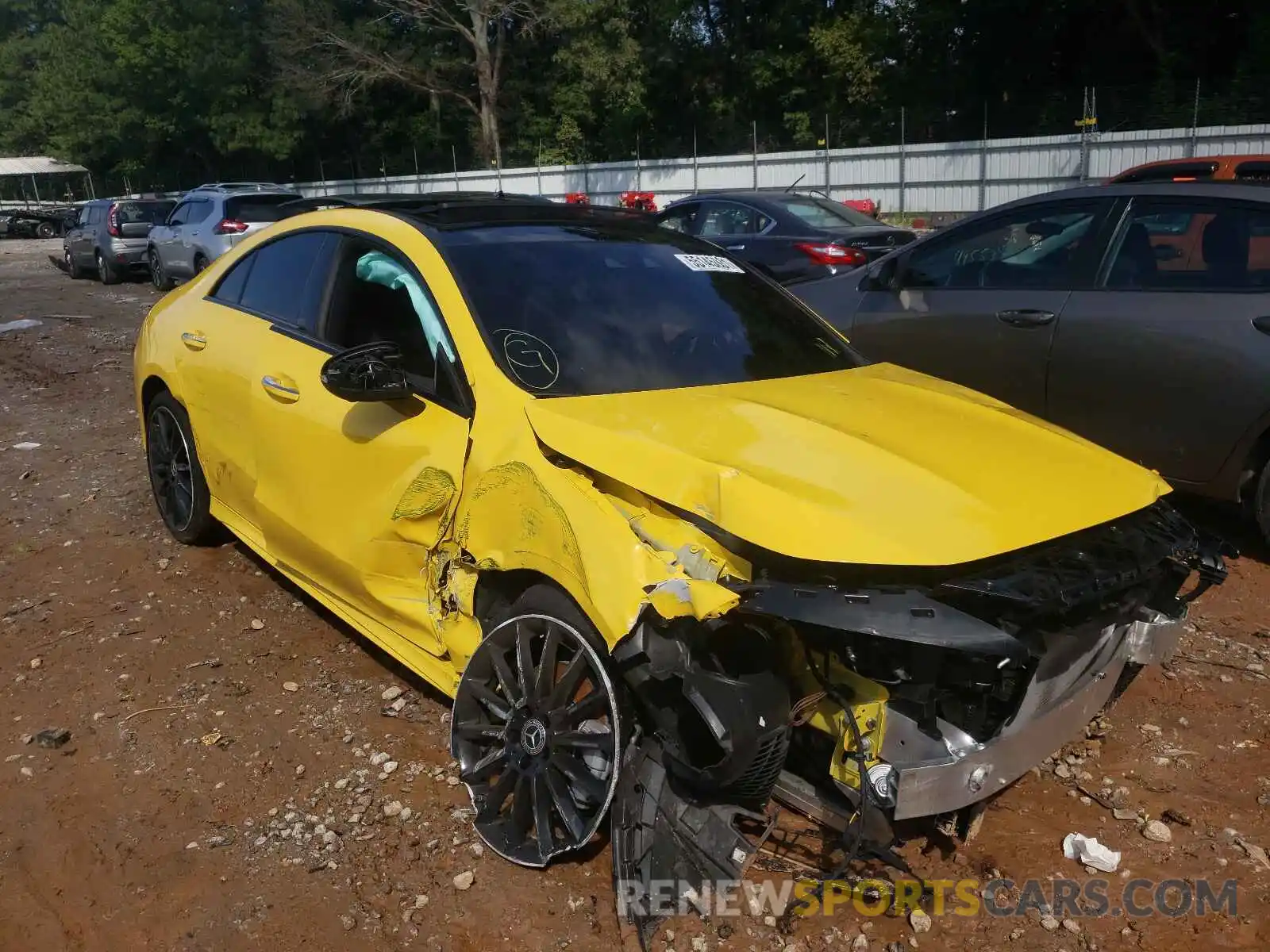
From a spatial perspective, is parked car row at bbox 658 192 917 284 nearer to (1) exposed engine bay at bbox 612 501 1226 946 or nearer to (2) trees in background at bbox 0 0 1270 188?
(1) exposed engine bay at bbox 612 501 1226 946

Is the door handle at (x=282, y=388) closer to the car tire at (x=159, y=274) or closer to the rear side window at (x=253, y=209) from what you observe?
the rear side window at (x=253, y=209)

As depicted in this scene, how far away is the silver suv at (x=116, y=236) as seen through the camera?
64.3 feet

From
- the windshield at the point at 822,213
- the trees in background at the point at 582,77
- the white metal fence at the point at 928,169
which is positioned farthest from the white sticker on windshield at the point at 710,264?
the trees in background at the point at 582,77

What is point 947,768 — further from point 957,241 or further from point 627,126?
point 627,126

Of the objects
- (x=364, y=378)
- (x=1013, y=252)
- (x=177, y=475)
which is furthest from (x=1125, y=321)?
(x=177, y=475)

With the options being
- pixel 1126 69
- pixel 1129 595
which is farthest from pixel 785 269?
pixel 1126 69

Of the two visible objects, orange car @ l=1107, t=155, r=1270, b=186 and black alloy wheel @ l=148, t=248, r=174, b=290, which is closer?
orange car @ l=1107, t=155, r=1270, b=186

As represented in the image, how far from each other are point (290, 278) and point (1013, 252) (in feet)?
12.0

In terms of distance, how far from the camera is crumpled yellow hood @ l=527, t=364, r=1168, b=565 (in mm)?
2402

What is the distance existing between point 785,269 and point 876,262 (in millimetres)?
4771

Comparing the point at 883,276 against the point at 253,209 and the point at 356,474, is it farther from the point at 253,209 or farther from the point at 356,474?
the point at 253,209

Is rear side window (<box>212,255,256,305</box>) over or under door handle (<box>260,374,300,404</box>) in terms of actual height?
over

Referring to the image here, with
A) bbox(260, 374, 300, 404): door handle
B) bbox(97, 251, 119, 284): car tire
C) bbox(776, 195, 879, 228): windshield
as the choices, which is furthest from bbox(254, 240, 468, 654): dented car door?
bbox(97, 251, 119, 284): car tire

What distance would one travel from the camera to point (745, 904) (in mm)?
2707
